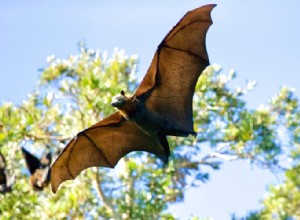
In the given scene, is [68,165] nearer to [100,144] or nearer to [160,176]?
[100,144]

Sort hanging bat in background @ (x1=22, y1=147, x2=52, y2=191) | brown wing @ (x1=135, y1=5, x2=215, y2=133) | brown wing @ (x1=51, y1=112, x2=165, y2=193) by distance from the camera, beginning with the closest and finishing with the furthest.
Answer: brown wing @ (x1=135, y1=5, x2=215, y2=133) → brown wing @ (x1=51, y1=112, x2=165, y2=193) → hanging bat in background @ (x1=22, y1=147, x2=52, y2=191)

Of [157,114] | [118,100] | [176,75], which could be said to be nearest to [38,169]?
[176,75]

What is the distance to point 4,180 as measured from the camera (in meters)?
12.5

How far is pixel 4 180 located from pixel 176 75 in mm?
5957

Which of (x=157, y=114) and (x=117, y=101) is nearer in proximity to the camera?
(x=117, y=101)

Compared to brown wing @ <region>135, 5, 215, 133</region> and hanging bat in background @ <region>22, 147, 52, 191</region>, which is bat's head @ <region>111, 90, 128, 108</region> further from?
hanging bat in background @ <region>22, 147, 52, 191</region>

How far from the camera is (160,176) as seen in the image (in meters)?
13.8

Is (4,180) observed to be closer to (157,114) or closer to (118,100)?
(157,114)

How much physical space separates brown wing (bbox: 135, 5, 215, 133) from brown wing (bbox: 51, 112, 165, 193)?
522mm

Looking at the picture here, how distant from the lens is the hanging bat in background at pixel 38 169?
13.7m

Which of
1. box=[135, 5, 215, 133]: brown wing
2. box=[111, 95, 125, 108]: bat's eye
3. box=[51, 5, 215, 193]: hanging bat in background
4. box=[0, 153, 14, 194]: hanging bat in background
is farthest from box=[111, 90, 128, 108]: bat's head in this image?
box=[0, 153, 14, 194]: hanging bat in background

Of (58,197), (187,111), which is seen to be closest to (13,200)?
(58,197)

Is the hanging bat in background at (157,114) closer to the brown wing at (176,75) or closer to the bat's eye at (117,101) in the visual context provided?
the brown wing at (176,75)

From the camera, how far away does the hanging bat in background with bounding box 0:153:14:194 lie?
1247cm
